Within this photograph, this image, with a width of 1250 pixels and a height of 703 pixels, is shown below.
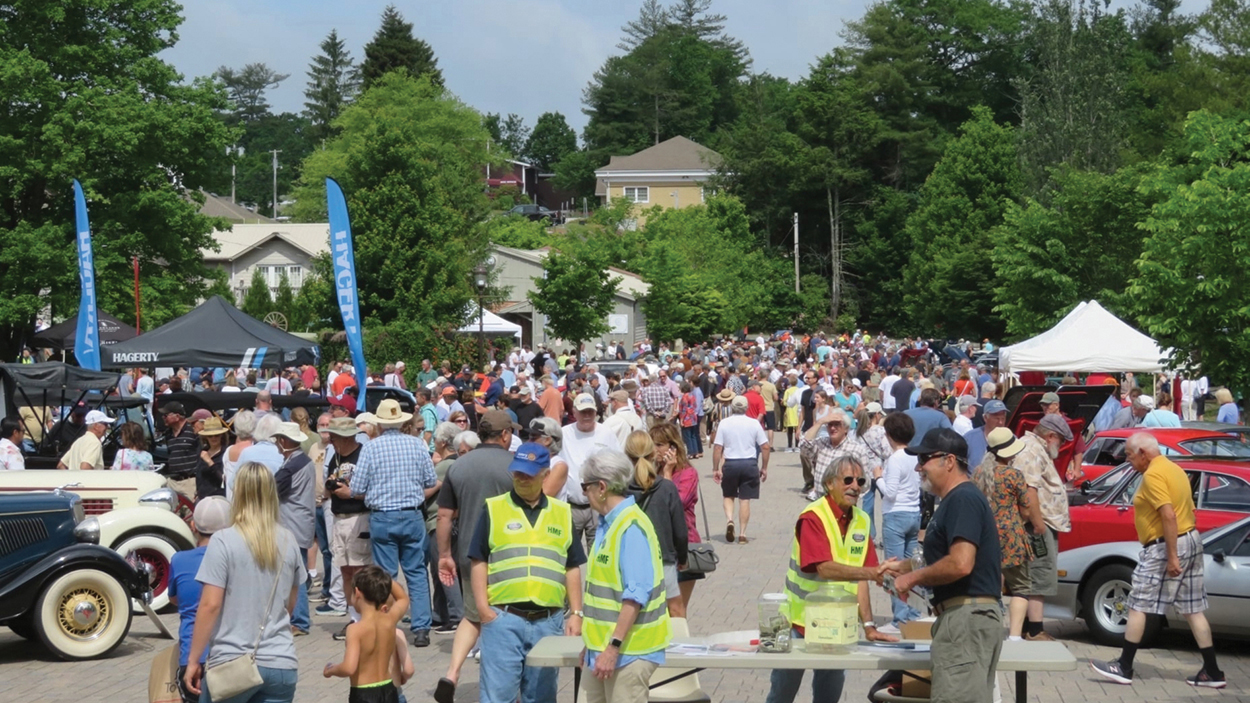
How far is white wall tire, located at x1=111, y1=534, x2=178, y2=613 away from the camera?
1212 cm

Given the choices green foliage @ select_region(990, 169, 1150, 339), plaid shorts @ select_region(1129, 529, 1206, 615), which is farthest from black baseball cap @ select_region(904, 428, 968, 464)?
green foliage @ select_region(990, 169, 1150, 339)

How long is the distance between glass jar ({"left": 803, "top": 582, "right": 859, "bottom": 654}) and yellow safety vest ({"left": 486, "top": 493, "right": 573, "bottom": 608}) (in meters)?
1.31

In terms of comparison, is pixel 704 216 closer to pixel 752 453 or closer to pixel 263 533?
pixel 752 453

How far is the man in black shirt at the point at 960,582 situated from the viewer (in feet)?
20.8

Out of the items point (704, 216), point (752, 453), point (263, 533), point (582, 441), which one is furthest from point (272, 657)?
point (704, 216)

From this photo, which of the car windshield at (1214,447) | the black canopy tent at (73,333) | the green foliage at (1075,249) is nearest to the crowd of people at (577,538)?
the car windshield at (1214,447)

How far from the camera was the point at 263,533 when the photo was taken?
6180 millimetres

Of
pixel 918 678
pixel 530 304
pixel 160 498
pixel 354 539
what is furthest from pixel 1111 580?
pixel 530 304

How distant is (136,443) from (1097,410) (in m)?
15.1

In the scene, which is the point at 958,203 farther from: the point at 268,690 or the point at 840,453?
the point at 268,690

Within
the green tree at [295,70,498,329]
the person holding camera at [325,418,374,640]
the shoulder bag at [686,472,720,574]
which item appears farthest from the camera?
Answer: the green tree at [295,70,498,329]

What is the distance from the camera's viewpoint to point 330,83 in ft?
396

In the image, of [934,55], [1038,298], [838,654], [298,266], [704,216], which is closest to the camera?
[838,654]

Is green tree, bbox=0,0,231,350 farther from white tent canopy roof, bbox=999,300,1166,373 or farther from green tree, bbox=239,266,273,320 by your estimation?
white tent canopy roof, bbox=999,300,1166,373
